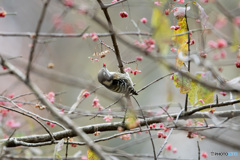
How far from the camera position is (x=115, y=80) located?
270 centimetres

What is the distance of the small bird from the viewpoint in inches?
102

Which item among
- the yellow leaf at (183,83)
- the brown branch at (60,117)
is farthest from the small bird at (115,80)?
the brown branch at (60,117)

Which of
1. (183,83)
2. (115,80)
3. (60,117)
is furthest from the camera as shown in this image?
(115,80)

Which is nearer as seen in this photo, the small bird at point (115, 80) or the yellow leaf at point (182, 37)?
the yellow leaf at point (182, 37)

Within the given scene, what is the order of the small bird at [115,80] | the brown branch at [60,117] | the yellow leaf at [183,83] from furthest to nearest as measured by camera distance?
1. the small bird at [115,80]
2. the yellow leaf at [183,83]
3. the brown branch at [60,117]

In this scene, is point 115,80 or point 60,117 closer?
point 60,117

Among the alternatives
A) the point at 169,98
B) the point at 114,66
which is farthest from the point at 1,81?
the point at 169,98

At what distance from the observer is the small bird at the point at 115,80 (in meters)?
2.59

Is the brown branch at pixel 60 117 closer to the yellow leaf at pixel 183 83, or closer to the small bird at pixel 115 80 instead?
the yellow leaf at pixel 183 83

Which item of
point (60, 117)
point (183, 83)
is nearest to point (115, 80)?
point (183, 83)

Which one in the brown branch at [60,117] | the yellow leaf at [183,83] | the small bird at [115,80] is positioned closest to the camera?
the brown branch at [60,117]

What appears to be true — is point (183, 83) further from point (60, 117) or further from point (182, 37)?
point (60, 117)

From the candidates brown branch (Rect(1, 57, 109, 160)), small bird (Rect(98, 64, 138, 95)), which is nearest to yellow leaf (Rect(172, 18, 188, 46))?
small bird (Rect(98, 64, 138, 95))

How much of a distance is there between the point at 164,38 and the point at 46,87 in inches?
224
